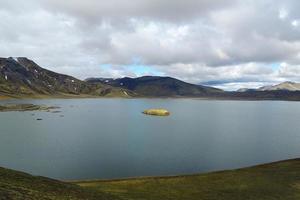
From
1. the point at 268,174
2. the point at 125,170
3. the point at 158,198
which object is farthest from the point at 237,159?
the point at 158,198

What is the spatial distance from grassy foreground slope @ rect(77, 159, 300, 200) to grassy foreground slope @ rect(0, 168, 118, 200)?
7.44m

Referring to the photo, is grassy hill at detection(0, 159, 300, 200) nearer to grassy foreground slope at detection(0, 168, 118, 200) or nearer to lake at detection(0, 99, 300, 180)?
grassy foreground slope at detection(0, 168, 118, 200)

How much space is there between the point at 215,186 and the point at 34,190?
1183 inches

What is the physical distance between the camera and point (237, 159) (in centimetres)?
8031

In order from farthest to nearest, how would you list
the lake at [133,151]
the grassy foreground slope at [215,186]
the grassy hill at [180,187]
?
the lake at [133,151], the grassy foreground slope at [215,186], the grassy hill at [180,187]

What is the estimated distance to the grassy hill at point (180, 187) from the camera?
3383 cm

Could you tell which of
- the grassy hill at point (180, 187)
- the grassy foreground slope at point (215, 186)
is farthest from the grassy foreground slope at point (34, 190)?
the grassy foreground slope at point (215, 186)

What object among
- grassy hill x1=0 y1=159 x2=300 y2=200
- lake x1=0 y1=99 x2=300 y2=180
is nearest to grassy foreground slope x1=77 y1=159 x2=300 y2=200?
grassy hill x1=0 y1=159 x2=300 y2=200

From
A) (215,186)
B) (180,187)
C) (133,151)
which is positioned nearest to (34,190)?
(180,187)

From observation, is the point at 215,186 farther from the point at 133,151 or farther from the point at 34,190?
the point at 133,151

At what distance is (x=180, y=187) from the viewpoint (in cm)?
5109

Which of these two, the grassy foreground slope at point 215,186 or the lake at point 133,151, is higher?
the grassy foreground slope at point 215,186

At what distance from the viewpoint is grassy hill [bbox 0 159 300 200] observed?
3383 centimetres

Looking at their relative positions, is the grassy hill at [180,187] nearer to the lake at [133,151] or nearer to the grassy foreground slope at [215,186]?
the grassy foreground slope at [215,186]
